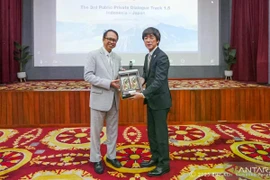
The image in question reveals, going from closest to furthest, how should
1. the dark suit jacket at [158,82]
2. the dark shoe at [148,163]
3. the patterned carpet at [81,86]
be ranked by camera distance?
the dark suit jacket at [158,82] → the dark shoe at [148,163] → the patterned carpet at [81,86]

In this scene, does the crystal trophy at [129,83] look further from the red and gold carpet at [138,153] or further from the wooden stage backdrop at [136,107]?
the wooden stage backdrop at [136,107]

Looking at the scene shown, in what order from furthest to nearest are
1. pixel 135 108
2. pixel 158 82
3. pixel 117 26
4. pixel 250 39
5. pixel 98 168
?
pixel 117 26 < pixel 250 39 < pixel 135 108 < pixel 98 168 < pixel 158 82

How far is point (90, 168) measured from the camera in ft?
6.40

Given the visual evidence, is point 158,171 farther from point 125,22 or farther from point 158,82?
point 125,22

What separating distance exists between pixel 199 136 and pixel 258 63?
275 cm

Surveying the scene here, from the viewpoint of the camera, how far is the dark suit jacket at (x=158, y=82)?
1744 millimetres

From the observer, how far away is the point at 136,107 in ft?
10.6

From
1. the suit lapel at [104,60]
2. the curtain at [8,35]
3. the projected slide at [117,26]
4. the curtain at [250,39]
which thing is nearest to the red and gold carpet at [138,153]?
the suit lapel at [104,60]

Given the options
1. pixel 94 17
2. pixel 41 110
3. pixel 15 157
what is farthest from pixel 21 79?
pixel 15 157

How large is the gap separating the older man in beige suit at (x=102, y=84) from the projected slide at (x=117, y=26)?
3.93 metres

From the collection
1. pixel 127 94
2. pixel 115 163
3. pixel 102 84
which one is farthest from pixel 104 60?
pixel 115 163

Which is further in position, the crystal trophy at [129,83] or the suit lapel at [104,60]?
the suit lapel at [104,60]

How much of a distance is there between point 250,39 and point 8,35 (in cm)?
538

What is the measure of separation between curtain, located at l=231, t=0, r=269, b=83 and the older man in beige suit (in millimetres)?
3688
